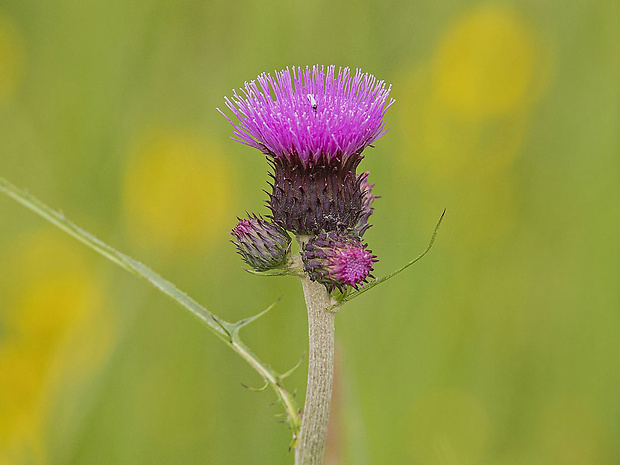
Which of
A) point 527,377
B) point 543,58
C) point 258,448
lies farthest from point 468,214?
point 258,448

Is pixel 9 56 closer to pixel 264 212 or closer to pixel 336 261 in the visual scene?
pixel 264 212

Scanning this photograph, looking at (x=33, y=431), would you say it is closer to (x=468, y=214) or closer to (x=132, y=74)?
(x=132, y=74)

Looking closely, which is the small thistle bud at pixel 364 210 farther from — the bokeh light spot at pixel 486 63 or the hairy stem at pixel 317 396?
the bokeh light spot at pixel 486 63

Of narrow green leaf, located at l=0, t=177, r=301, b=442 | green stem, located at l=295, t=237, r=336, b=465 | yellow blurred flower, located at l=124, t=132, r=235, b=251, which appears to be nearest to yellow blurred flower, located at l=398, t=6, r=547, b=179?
yellow blurred flower, located at l=124, t=132, r=235, b=251

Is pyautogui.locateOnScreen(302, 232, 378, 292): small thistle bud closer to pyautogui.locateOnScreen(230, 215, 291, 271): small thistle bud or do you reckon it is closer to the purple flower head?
pyautogui.locateOnScreen(230, 215, 291, 271): small thistle bud

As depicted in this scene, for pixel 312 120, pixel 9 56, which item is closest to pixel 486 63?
pixel 9 56

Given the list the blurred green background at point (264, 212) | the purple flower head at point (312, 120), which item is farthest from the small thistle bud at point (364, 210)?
the blurred green background at point (264, 212)
